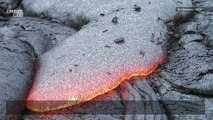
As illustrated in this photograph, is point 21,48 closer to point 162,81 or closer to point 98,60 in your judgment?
point 98,60

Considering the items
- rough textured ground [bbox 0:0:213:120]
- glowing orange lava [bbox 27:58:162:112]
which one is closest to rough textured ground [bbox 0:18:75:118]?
rough textured ground [bbox 0:0:213:120]

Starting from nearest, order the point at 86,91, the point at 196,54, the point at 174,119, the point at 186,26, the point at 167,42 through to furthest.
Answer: the point at 174,119, the point at 86,91, the point at 196,54, the point at 167,42, the point at 186,26

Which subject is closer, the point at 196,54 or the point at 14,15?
the point at 196,54

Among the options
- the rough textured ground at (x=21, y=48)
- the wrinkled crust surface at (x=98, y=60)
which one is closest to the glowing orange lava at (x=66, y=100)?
the wrinkled crust surface at (x=98, y=60)

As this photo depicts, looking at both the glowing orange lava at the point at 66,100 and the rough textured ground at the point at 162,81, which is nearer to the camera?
the rough textured ground at the point at 162,81

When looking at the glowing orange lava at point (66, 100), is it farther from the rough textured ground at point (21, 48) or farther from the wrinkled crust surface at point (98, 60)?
the rough textured ground at point (21, 48)

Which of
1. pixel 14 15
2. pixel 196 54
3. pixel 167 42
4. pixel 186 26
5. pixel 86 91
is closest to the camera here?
pixel 86 91

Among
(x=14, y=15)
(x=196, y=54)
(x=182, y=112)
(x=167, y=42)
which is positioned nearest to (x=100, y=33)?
(x=167, y=42)

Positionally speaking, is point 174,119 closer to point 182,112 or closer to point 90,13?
point 182,112

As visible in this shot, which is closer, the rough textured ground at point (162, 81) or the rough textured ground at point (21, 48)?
the rough textured ground at point (162, 81)

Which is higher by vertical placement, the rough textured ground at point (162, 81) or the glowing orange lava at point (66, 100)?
the rough textured ground at point (162, 81)

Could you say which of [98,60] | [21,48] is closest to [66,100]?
[98,60]
